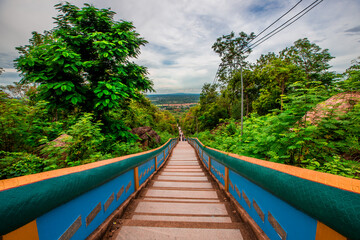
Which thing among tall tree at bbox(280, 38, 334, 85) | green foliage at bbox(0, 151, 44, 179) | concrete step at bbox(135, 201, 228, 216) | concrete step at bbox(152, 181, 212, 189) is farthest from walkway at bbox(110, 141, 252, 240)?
tall tree at bbox(280, 38, 334, 85)

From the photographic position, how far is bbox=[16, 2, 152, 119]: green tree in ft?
13.3

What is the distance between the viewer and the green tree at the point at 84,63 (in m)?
4.05

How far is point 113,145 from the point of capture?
4.53 metres

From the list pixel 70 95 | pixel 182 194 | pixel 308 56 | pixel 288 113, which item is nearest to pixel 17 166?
pixel 70 95

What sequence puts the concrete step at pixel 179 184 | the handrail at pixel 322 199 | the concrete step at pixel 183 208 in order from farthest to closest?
the concrete step at pixel 179 184, the concrete step at pixel 183 208, the handrail at pixel 322 199

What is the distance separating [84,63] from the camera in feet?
13.3

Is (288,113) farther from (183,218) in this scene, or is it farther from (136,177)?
(136,177)

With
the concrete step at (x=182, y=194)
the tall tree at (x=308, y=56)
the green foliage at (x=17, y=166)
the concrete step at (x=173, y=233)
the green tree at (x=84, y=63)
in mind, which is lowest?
the concrete step at (x=182, y=194)

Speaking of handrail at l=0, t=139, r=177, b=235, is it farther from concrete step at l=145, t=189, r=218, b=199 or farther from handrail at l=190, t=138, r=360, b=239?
concrete step at l=145, t=189, r=218, b=199

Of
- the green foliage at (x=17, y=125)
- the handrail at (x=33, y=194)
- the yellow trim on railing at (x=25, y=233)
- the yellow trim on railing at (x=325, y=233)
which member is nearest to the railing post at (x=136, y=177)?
the handrail at (x=33, y=194)

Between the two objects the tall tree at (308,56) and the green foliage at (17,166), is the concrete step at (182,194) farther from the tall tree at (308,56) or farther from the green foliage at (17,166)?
the tall tree at (308,56)

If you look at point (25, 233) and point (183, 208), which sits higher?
point (25, 233)

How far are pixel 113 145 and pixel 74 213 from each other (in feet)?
11.2

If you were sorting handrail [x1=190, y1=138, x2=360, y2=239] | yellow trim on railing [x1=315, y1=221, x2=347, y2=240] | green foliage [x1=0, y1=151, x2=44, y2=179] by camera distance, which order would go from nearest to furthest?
handrail [x1=190, y1=138, x2=360, y2=239] → yellow trim on railing [x1=315, y1=221, x2=347, y2=240] → green foliage [x1=0, y1=151, x2=44, y2=179]
